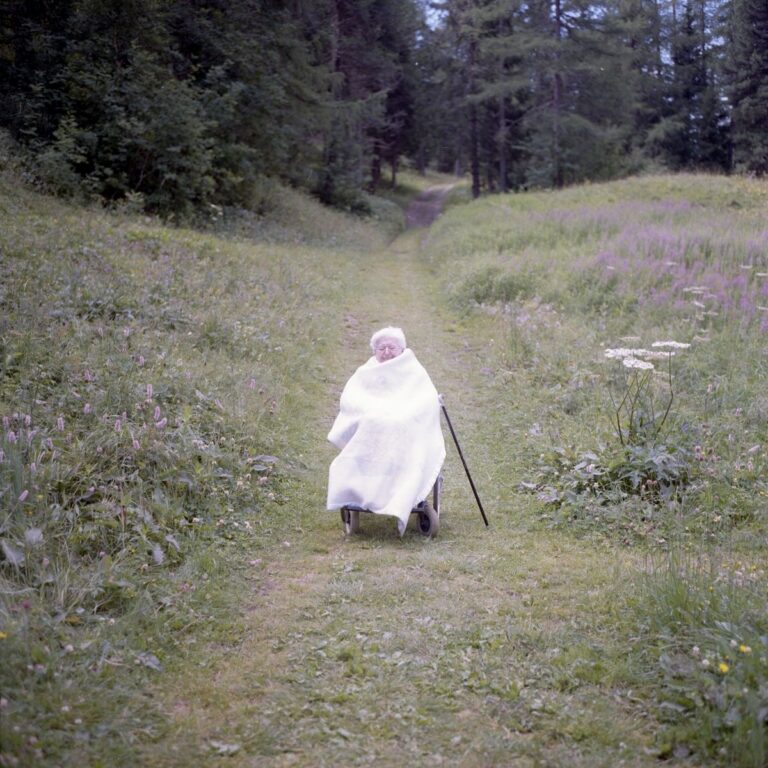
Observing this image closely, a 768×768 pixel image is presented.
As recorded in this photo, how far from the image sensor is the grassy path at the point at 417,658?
3492mm

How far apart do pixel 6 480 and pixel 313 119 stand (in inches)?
915

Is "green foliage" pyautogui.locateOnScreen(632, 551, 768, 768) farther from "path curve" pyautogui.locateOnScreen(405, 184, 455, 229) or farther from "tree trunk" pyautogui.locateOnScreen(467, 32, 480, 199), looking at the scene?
"tree trunk" pyautogui.locateOnScreen(467, 32, 480, 199)

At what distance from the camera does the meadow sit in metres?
3.56

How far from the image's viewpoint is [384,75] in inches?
1437

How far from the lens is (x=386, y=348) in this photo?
657cm

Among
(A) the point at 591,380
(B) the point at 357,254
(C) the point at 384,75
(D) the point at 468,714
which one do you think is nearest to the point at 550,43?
(C) the point at 384,75

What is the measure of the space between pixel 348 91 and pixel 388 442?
32.7 meters

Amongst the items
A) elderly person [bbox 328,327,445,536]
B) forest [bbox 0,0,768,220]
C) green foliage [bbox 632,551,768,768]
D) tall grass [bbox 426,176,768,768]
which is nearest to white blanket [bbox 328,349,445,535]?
elderly person [bbox 328,327,445,536]

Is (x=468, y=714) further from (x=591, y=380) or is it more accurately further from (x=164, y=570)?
(x=591, y=380)

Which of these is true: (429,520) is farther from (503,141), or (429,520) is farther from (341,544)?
(503,141)

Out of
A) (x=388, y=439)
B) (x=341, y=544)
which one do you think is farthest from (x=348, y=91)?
(x=341, y=544)

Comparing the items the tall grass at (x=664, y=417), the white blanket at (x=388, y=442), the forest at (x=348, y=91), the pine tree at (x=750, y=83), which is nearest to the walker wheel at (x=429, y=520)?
the white blanket at (x=388, y=442)

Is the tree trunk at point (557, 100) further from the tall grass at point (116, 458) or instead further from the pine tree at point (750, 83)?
the tall grass at point (116, 458)

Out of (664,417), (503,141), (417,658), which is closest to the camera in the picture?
(417,658)
